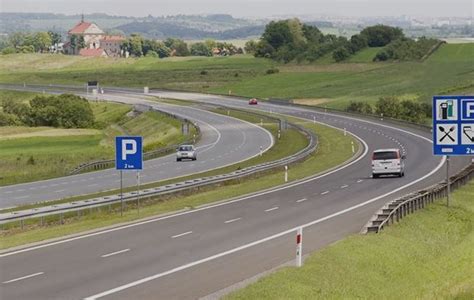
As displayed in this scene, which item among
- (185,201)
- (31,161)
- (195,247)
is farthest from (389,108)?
(195,247)

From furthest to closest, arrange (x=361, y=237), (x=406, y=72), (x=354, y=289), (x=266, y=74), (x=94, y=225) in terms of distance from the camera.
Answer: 1. (x=266, y=74)
2. (x=406, y=72)
3. (x=94, y=225)
4. (x=361, y=237)
5. (x=354, y=289)

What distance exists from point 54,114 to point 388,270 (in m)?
103

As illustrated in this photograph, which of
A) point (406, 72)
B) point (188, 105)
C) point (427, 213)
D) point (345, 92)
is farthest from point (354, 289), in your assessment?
point (406, 72)

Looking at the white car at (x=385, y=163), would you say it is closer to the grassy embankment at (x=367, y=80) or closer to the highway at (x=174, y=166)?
the highway at (x=174, y=166)

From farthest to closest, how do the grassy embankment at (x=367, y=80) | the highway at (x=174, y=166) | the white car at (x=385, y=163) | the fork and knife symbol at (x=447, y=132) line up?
the grassy embankment at (x=367, y=80), the highway at (x=174, y=166), the white car at (x=385, y=163), the fork and knife symbol at (x=447, y=132)

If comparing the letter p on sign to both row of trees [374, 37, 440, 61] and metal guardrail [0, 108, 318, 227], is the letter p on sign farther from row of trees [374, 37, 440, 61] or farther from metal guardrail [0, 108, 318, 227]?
row of trees [374, 37, 440, 61]

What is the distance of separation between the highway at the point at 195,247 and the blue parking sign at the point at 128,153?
193 centimetres

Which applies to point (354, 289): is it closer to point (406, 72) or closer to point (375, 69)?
point (406, 72)

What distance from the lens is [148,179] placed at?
57875 mm

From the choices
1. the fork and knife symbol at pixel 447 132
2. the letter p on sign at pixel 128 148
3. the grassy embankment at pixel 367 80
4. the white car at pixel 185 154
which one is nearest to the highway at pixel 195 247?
the letter p on sign at pixel 128 148

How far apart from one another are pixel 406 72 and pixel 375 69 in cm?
1260

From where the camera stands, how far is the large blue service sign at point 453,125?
121 feet

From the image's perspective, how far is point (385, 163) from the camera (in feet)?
172

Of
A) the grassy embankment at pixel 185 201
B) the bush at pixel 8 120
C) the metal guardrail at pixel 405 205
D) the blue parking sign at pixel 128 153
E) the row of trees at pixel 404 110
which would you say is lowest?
the bush at pixel 8 120
